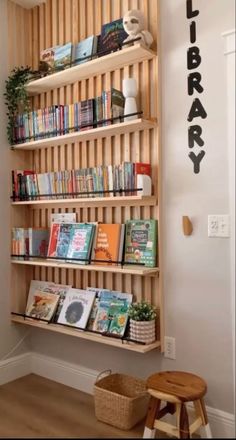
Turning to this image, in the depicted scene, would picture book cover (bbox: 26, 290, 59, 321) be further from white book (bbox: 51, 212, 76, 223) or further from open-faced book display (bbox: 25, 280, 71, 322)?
white book (bbox: 51, 212, 76, 223)

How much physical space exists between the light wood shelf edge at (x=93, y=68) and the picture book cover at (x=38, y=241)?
112 cm

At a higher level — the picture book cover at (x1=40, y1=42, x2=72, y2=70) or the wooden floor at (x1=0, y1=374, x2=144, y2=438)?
the picture book cover at (x1=40, y1=42, x2=72, y2=70)

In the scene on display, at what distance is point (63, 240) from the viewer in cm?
282

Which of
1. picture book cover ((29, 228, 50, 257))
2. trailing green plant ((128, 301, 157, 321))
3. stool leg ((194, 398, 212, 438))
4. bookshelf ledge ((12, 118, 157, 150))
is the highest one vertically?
bookshelf ledge ((12, 118, 157, 150))

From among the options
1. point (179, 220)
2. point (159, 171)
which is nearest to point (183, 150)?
point (159, 171)

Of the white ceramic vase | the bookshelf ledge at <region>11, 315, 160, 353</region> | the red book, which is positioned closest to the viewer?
the bookshelf ledge at <region>11, 315, 160, 353</region>

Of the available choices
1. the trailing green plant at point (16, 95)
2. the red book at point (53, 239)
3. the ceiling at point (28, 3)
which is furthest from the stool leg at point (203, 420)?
the ceiling at point (28, 3)

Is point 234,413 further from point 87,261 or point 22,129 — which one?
point 22,129

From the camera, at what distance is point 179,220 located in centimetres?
228

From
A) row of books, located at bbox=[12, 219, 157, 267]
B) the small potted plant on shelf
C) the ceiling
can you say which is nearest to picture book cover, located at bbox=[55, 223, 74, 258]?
row of books, located at bbox=[12, 219, 157, 267]

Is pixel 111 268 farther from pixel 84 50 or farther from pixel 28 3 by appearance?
pixel 28 3

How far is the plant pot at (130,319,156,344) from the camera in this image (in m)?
2.27

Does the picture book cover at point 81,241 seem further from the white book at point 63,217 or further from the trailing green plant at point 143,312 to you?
the trailing green plant at point 143,312

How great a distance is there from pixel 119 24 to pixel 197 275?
1703 millimetres
